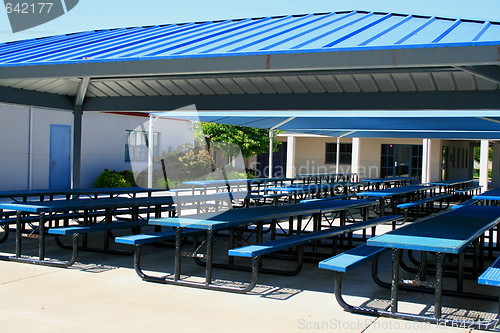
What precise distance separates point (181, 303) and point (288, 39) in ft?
10.8

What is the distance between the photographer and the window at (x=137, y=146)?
21734 mm

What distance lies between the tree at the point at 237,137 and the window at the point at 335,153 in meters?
8.05

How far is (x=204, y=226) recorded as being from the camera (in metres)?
5.98

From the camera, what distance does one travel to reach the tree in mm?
24125

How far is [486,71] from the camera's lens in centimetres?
564

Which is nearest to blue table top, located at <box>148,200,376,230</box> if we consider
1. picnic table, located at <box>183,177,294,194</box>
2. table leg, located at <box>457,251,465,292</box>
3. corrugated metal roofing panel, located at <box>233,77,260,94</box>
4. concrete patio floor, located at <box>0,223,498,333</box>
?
concrete patio floor, located at <box>0,223,498,333</box>

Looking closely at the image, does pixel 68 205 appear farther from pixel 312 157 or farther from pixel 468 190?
pixel 312 157

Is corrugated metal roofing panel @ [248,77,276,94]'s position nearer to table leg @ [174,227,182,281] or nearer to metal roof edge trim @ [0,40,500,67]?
metal roof edge trim @ [0,40,500,67]

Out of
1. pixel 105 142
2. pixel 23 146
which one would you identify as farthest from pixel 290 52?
pixel 105 142

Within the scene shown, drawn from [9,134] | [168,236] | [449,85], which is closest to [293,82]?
[449,85]

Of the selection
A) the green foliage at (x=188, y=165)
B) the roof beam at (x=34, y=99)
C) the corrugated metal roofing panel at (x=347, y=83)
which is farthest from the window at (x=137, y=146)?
the corrugated metal roofing panel at (x=347, y=83)

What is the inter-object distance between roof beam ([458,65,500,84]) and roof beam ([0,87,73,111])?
24.3ft

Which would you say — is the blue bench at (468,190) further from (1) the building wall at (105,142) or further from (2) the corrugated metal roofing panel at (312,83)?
(1) the building wall at (105,142)

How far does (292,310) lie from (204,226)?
135 centimetres
